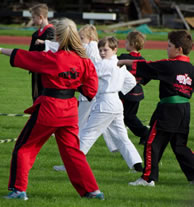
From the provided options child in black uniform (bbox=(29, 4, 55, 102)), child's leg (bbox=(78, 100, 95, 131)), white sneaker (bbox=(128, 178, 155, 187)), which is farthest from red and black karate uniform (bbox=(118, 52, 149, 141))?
white sneaker (bbox=(128, 178, 155, 187))

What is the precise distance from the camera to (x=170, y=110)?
6133 millimetres

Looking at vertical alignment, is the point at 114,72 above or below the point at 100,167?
above

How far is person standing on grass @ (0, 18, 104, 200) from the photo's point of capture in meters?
5.28

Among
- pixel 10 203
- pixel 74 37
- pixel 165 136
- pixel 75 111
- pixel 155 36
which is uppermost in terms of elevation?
pixel 74 37

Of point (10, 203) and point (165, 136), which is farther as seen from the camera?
point (165, 136)

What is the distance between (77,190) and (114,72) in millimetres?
1642

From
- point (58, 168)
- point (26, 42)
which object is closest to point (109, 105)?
point (58, 168)

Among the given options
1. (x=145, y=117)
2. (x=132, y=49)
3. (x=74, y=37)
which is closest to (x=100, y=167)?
(x=132, y=49)

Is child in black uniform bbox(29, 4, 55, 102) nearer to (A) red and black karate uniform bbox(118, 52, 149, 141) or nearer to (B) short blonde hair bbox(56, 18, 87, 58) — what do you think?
(A) red and black karate uniform bbox(118, 52, 149, 141)

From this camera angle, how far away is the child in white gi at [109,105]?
262 inches

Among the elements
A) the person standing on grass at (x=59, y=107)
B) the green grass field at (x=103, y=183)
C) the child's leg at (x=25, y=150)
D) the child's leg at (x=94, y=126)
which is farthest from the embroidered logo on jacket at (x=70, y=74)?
the child's leg at (x=94, y=126)

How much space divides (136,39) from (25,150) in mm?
2973

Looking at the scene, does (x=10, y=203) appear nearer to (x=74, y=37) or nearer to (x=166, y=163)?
(x=74, y=37)

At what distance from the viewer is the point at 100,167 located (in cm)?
720
